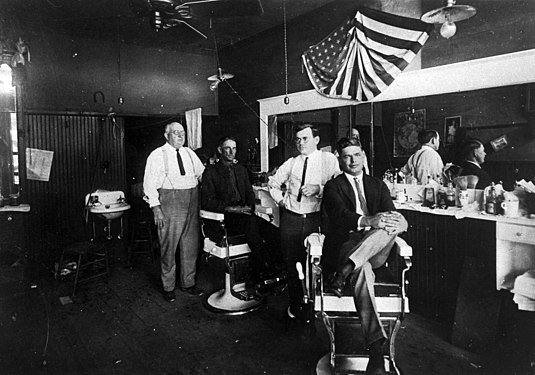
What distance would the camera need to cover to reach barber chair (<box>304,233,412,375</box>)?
230 centimetres

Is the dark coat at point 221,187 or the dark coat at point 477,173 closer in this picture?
the dark coat at point 477,173

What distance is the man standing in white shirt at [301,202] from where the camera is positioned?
313cm

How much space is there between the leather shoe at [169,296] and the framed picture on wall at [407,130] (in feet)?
7.88

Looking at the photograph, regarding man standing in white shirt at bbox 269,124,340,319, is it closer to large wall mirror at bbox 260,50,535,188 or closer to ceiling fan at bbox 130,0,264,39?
large wall mirror at bbox 260,50,535,188

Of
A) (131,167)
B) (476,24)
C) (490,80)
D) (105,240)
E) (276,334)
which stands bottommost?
(276,334)

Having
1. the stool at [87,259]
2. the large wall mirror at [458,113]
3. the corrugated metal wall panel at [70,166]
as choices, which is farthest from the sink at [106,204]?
the large wall mirror at [458,113]

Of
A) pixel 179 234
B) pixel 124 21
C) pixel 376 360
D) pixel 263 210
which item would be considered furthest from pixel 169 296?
pixel 124 21

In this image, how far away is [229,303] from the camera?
11.4ft

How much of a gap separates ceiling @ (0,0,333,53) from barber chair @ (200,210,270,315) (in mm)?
2012

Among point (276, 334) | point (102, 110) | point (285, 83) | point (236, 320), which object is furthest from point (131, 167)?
point (276, 334)

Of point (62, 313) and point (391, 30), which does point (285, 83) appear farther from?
point (62, 313)

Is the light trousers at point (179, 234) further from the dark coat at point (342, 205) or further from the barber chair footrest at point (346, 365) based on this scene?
the barber chair footrest at point (346, 365)

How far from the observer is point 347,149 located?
2750mm

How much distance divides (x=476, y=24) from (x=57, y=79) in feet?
14.8
